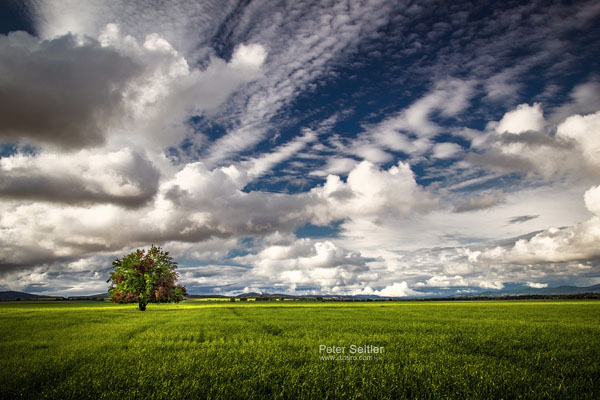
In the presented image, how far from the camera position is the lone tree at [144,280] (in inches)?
2307

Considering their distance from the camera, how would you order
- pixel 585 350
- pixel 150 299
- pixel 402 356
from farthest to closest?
pixel 150 299 < pixel 585 350 < pixel 402 356

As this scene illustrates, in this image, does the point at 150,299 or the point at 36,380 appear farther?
the point at 150,299

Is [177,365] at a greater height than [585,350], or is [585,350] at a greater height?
[177,365]

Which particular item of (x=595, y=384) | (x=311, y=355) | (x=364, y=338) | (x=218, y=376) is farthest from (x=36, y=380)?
(x=595, y=384)

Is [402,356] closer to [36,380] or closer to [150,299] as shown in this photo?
[36,380]

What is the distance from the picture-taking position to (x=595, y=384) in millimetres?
9180

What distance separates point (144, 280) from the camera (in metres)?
60.1

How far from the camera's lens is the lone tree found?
58.6 m

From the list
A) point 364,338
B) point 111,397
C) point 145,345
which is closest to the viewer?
point 111,397

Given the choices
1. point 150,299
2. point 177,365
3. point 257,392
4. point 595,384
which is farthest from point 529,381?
point 150,299

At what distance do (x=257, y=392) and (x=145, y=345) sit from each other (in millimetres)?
10844

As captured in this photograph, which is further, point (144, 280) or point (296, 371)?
point (144, 280)

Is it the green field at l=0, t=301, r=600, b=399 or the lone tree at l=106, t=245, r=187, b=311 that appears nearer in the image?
the green field at l=0, t=301, r=600, b=399

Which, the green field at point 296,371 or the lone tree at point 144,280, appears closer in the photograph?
the green field at point 296,371
